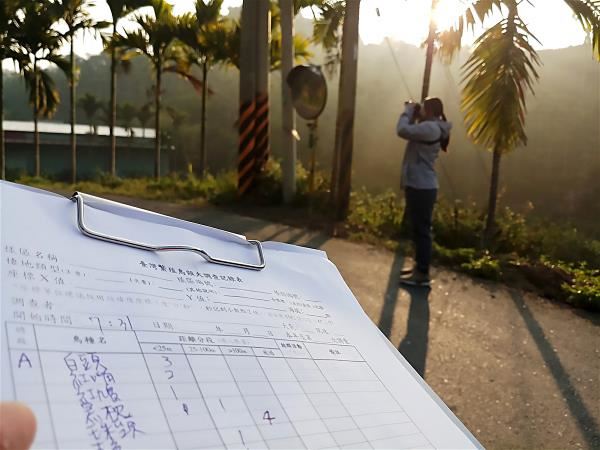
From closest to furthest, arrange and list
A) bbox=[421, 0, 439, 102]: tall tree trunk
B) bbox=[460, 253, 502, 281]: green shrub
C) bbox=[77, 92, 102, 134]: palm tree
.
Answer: bbox=[460, 253, 502, 281]: green shrub → bbox=[421, 0, 439, 102]: tall tree trunk → bbox=[77, 92, 102, 134]: palm tree

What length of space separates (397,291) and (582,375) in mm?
1573

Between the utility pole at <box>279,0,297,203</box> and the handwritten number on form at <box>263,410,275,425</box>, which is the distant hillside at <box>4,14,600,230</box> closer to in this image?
the utility pole at <box>279,0,297,203</box>

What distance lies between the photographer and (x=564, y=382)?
9.89 feet

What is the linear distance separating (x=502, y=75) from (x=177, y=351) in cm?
538

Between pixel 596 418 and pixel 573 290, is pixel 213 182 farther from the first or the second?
pixel 596 418

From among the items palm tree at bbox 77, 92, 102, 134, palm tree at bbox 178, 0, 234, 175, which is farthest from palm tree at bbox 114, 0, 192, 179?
palm tree at bbox 77, 92, 102, 134

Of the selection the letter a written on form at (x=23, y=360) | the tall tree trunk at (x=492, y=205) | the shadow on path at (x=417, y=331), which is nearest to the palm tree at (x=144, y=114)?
the tall tree trunk at (x=492, y=205)

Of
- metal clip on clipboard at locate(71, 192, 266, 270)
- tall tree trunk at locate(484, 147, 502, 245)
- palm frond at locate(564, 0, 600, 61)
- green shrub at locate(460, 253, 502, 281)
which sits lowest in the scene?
green shrub at locate(460, 253, 502, 281)

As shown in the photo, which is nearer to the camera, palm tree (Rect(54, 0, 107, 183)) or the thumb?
the thumb

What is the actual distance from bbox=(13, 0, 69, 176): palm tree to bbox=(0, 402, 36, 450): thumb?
45.5 ft

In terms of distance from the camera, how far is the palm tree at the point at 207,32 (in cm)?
1163

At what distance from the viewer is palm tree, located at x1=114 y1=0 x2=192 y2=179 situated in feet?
42.3

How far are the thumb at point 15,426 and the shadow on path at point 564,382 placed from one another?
97.3 inches

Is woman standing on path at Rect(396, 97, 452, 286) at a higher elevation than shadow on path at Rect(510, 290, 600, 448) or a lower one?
higher
